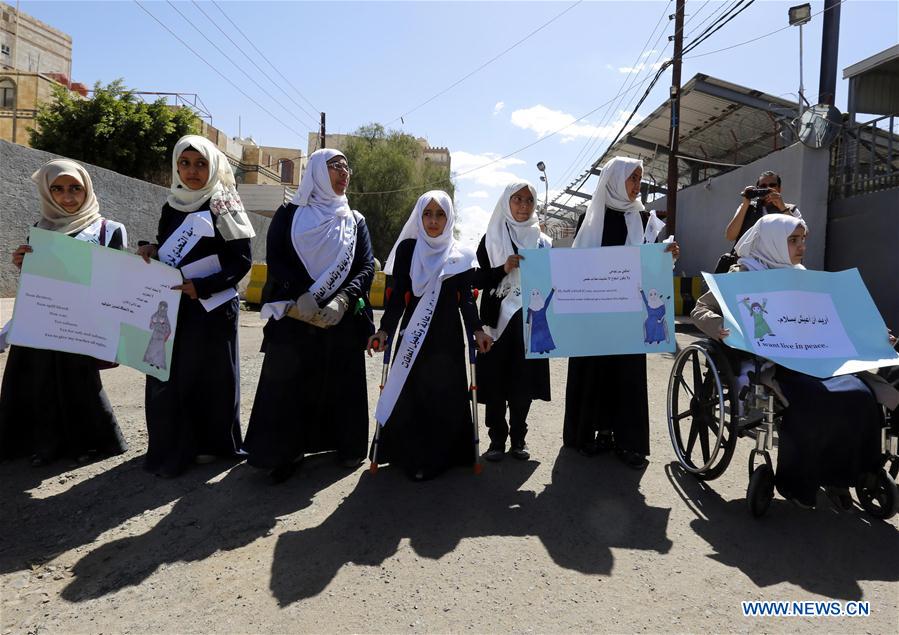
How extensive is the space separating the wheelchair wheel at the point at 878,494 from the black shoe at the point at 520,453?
180 cm

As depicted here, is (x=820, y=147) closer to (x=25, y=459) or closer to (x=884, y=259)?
(x=884, y=259)

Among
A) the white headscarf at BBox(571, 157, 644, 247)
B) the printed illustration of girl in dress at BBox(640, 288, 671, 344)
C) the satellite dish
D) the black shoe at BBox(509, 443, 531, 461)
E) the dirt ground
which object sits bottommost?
the dirt ground

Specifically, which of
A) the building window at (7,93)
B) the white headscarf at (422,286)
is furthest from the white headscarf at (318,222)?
the building window at (7,93)

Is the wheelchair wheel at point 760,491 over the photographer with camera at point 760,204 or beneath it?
beneath

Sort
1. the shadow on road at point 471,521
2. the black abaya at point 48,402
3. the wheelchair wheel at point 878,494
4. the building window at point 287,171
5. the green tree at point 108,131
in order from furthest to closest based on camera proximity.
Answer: the building window at point 287,171 → the green tree at point 108,131 → the black abaya at point 48,402 → the wheelchair wheel at point 878,494 → the shadow on road at point 471,521

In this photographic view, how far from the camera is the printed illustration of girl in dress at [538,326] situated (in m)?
3.53

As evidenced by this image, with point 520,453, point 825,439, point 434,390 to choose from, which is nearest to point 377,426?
point 434,390


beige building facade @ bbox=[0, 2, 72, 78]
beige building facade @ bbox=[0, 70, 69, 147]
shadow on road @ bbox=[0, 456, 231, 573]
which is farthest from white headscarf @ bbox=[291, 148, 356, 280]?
beige building facade @ bbox=[0, 2, 72, 78]

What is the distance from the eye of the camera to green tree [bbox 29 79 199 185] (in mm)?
20594

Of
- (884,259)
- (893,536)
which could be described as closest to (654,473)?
(893,536)

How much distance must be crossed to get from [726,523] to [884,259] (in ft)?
34.8

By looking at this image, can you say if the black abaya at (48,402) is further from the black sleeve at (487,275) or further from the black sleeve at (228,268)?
the black sleeve at (487,275)

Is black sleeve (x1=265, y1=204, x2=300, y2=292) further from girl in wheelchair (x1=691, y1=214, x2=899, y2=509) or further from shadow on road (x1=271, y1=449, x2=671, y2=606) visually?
girl in wheelchair (x1=691, y1=214, x2=899, y2=509)

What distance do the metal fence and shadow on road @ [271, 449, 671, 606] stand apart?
10.6 metres
